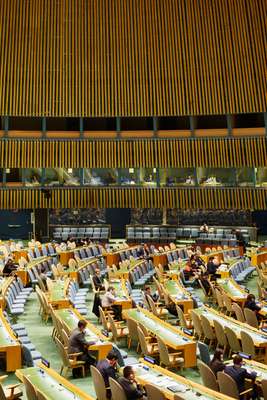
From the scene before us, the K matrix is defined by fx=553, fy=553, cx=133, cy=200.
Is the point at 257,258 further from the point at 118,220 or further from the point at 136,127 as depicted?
the point at 118,220

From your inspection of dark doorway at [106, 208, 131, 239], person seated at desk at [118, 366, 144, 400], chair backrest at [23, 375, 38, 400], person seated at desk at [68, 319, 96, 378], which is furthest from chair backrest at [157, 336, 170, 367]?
dark doorway at [106, 208, 131, 239]

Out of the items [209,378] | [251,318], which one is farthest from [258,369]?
[251,318]

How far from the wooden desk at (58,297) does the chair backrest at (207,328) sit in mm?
3153

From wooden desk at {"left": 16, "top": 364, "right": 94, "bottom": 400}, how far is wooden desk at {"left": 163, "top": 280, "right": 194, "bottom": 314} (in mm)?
5445

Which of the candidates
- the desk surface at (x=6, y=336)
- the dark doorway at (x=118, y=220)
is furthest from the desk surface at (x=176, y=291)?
the dark doorway at (x=118, y=220)

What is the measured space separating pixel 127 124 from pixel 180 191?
13.6ft

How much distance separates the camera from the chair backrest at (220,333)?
956cm

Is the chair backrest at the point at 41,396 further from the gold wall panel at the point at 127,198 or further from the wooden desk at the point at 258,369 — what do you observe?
the gold wall panel at the point at 127,198

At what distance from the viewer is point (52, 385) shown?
21.6ft

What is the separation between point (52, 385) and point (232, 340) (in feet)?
12.3

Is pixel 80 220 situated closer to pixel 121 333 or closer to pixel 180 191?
pixel 180 191

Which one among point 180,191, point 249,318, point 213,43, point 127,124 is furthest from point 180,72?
point 249,318

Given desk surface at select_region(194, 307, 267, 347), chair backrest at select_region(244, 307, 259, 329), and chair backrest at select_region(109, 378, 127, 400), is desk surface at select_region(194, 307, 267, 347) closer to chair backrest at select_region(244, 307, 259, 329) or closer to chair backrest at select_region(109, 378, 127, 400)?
chair backrest at select_region(244, 307, 259, 329)

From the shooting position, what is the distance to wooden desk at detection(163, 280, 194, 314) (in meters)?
12.2
